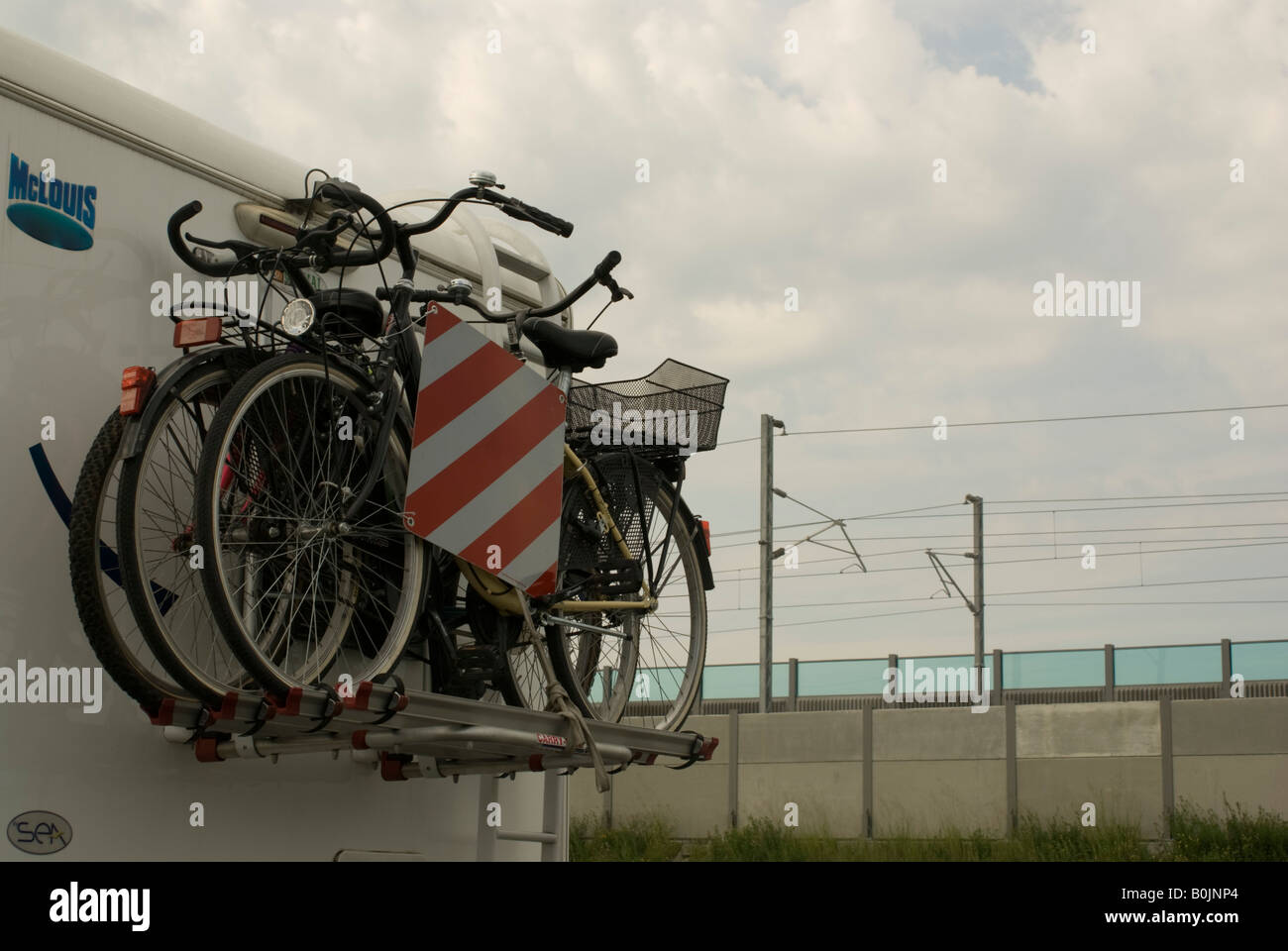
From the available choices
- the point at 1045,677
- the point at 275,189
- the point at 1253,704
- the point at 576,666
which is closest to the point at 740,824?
the point at 1045,677

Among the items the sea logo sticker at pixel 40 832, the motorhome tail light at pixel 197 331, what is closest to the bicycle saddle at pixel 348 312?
the motorhome tail light at pixel 197 331

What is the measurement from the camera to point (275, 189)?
4.61 meters

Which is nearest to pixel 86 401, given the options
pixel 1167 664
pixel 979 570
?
pixel 1167 664

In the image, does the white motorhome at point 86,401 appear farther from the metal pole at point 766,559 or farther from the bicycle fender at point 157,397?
the metal pole at point 766,559

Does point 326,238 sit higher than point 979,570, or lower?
lower

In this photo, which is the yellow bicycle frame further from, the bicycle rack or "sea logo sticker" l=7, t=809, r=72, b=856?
"sea logo sticker" l=7, t=809, r=72, b=856

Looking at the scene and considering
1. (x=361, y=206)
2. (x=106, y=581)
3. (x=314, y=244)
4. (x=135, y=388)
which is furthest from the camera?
(x=361, y=206)

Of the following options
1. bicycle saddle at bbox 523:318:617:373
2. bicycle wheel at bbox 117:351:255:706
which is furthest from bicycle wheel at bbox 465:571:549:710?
bicycle saddle at bbox 523:318:617:373

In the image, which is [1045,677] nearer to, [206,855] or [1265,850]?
[1265,850]

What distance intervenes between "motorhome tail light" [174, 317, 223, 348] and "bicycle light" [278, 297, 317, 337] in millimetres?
192

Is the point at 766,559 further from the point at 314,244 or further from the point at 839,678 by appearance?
the point at 314,244

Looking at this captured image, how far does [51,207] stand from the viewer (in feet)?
12.5

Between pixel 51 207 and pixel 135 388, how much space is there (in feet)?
1.84
